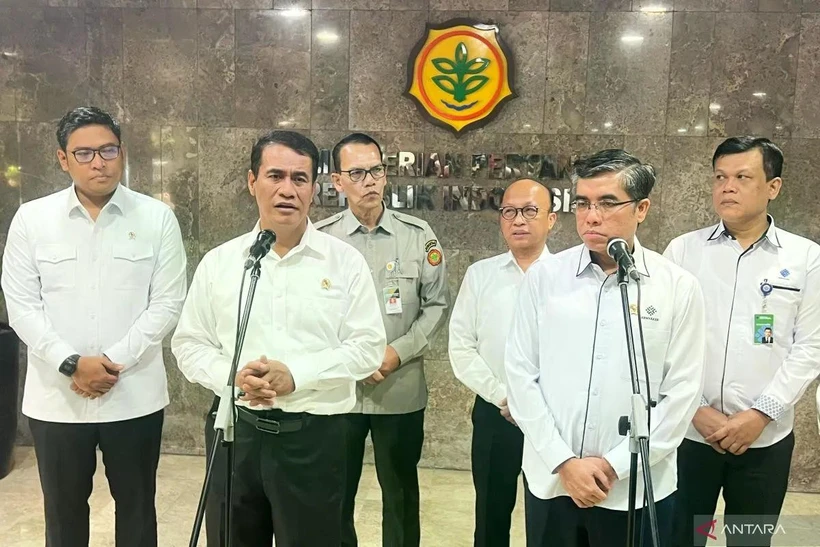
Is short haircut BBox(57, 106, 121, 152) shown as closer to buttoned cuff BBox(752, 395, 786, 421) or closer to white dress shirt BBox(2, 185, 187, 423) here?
white dress shirt BBox(2, 185, 187, 423)

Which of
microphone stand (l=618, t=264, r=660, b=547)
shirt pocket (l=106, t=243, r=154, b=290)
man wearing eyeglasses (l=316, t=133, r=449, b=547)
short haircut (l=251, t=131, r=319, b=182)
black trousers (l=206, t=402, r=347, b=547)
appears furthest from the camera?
man wearing eyeglasses (l=316, t=133, r=449, b=547)

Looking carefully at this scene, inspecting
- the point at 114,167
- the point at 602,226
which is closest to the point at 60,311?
the point at 114,167

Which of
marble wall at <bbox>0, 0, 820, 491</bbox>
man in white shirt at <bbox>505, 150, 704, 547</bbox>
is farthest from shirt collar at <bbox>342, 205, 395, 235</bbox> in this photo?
marble wall at <bbox>0, 0, 820, 491</bbox>

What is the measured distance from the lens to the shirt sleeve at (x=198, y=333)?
6.95 feet

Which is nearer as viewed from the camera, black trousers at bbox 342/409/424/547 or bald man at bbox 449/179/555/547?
bald man at bbox 449/179/555/547

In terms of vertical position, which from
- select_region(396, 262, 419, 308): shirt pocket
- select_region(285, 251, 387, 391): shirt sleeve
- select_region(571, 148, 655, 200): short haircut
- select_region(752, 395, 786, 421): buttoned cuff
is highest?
select_region(571, 148, 655, 200): short haircut

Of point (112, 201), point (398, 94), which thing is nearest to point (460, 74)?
point (398, 94)

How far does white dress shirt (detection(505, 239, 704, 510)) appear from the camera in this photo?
1896 millimetres

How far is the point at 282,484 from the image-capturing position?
2.04 m

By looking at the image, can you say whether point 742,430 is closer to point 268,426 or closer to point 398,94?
point 268,426

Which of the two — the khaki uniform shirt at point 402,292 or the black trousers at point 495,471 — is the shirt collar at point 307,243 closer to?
the khaki uniform shirt at point 402,292

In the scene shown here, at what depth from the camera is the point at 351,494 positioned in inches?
108

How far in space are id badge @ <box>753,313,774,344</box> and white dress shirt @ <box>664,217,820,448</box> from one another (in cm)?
1

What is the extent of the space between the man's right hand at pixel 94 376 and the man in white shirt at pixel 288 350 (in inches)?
15.3
